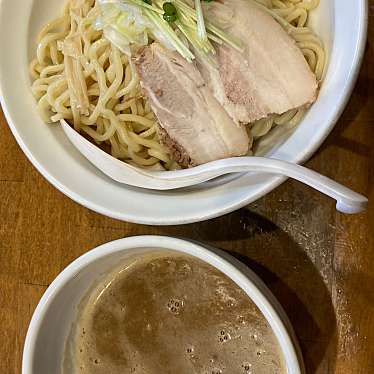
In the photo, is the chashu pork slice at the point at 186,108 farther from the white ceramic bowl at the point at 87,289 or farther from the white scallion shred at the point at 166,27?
the white ceramic bowl at the point at 87,289

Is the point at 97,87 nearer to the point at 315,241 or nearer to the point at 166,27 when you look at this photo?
the point at 166,27

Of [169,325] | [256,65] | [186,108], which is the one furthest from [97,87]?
[169,325]

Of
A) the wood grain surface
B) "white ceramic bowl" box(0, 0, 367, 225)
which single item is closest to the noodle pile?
"white ceramic bowl" box(0, 0, 367, 225)

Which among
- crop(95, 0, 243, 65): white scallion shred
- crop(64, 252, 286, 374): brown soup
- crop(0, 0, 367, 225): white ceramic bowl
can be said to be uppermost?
crop(95, 0, 243, 65): white scallion shred

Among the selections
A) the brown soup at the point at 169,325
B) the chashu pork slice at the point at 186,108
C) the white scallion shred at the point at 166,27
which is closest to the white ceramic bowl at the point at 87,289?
the brown soup at the point at 169,325

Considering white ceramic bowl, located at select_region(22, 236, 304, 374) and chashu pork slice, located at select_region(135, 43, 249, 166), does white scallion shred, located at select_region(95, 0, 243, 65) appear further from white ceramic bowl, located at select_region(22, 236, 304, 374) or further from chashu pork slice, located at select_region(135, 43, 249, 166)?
white ceramic bowl, located at select_region(22, 236, 304, 374)

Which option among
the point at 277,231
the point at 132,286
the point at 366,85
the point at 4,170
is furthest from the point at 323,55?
the point at 4,170

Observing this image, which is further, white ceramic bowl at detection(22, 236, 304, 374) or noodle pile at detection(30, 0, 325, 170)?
noodle pile at detection(30, 0, 325, 170)

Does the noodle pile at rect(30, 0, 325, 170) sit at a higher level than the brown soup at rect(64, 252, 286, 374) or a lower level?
higher

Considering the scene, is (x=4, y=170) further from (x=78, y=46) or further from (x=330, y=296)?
(x=330, y=296)
